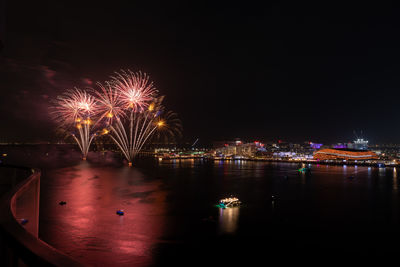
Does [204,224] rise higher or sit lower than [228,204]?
lower

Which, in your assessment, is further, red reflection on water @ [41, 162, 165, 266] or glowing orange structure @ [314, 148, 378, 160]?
glowing orange structure @ [314, 148, 378, 160]

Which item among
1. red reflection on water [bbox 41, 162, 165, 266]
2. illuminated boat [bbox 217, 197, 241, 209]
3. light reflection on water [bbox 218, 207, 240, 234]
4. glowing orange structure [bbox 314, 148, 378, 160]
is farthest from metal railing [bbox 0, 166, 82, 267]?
glowing orange structure [bbox 314, 148, 378, 160]

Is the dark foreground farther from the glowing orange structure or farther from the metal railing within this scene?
the glowing orange structure

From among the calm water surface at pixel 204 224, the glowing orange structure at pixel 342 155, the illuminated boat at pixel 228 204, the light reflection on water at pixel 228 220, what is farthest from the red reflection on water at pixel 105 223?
the glowing orange structure at pixel 342 155

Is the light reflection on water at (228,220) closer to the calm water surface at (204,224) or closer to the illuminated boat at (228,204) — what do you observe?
the calm water surface at (204,224)

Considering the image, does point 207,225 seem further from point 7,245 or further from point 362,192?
point 362,192

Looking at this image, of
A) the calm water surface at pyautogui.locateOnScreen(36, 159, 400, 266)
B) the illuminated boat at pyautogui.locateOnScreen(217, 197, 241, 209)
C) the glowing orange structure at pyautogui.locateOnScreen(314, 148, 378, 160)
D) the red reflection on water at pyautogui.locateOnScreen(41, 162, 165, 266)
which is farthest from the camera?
the glowing orange structure at pyautogui.locateOnScreen(314, 148, 378, 160)

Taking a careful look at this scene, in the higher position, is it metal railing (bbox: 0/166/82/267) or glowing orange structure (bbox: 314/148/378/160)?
metal railing (bbox: 0/166/82/267)

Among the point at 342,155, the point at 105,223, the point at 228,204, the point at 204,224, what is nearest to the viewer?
the point at 105,223

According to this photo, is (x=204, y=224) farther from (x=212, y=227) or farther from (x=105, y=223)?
(x=105, y=223)

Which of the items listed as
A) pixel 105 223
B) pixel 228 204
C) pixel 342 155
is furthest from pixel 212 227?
pixel 342 155

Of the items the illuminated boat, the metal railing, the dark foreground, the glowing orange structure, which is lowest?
the dark foreground

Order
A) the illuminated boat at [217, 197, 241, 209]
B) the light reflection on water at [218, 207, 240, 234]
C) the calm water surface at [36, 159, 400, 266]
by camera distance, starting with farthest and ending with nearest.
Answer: the illuminated boat at [217, 197, 241, 209]
the light reflection on water at [218, 207, 240, 234]
the calm water surface at [36, 159, 400, 266]
